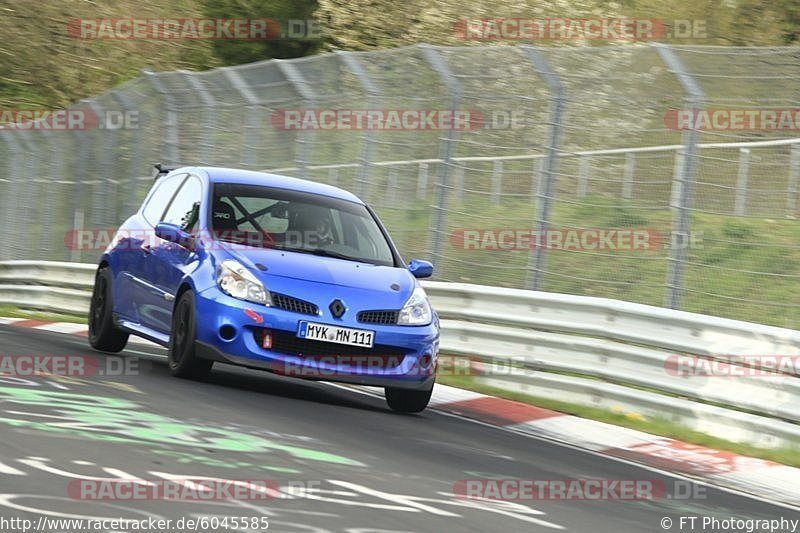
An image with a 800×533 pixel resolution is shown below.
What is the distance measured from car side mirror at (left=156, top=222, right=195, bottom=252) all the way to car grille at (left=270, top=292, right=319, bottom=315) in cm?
105

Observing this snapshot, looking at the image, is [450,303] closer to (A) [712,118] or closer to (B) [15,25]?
(A) [712,118]

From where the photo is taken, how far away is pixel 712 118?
11.5 m

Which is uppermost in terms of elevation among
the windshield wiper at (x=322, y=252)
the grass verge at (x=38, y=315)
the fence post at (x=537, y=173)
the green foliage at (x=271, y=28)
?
the green foliage at (x=271, y=28)

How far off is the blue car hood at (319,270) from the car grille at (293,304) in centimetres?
15

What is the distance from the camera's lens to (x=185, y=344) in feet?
35.0

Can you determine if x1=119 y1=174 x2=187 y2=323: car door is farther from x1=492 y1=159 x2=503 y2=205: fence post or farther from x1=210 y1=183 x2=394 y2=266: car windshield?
x1=492 y1=159 x2=503 y2=205: fence post

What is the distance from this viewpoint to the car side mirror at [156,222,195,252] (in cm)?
1117

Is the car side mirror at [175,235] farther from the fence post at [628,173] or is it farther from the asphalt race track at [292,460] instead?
the fence post at [628,173]

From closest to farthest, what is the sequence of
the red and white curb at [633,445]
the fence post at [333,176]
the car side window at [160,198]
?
1. the red and white curb at [633,445]
2. the car side window at [160,198]
3. the fence post at [333,176]

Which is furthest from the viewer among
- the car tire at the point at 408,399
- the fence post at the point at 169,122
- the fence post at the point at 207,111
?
the fence post at the point at 169,122

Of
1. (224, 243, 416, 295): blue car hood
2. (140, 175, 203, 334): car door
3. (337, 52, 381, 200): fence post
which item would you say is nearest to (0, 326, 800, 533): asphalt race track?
(140, 175, 203, 334): car door

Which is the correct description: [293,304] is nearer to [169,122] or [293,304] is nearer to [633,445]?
[633,445]

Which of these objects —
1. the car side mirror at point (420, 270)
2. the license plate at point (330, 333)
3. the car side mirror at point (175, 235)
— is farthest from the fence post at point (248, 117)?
the license plate at point (330, 333)

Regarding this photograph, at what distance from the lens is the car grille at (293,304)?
10.3m
